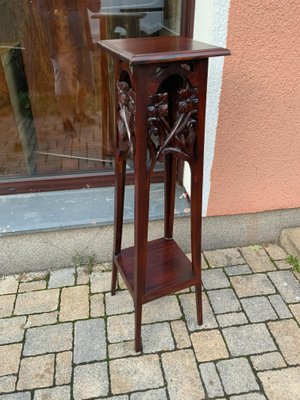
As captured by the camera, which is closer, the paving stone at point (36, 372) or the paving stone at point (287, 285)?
the paving stone at point (36, 372)

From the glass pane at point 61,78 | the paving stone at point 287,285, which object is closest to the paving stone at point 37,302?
the glass pane at point 61,78

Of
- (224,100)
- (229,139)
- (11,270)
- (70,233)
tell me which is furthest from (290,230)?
(11,270)

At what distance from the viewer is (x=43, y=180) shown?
249cm

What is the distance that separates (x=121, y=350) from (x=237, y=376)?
58 centimetres

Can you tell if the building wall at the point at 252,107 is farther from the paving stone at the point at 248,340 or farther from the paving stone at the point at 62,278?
the paving stone at the point at 62,278

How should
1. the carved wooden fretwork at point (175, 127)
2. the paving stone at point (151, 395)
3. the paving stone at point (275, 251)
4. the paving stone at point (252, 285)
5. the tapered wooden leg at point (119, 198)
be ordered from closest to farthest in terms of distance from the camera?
1. the carved wooden fretwork at point (175, 127)
2. the paving stone at point (151, 395)
3. the tapered wooden leg at point (119, 198)
4. the paving stone at point (252, 285)
5. the paving stone at point (275, 251)

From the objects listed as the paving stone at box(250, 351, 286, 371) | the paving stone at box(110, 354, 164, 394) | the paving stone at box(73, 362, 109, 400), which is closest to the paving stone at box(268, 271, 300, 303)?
the paving stone at box(250, 351, 286, 371)

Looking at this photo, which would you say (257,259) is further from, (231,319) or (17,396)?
(17,396)

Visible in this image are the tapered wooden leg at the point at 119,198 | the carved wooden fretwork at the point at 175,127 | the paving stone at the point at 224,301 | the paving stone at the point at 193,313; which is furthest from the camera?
the paving stone at the point at 224,301

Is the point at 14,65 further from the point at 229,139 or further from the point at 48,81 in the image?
the point at 229,139

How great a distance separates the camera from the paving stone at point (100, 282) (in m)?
2.27

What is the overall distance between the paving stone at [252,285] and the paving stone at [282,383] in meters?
0.51

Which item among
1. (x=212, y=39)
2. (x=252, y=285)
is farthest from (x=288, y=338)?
(x=212, y=39)

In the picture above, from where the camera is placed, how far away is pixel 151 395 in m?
1.70
